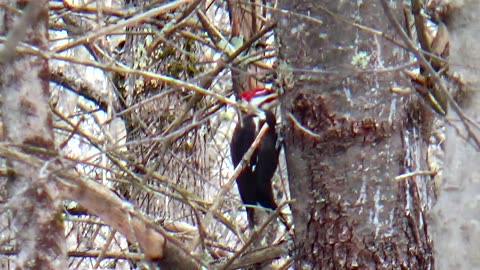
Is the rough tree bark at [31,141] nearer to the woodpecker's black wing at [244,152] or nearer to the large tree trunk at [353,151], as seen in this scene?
the large tree trunk at [353,151]

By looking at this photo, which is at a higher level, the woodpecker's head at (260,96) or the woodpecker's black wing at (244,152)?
the woodpecker's head at (260,96)

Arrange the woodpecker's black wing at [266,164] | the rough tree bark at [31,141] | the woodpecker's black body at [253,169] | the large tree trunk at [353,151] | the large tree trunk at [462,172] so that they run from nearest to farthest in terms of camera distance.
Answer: the large tree trunk at [462,172], the rough tree bark at [31,141], the large tree trunk at [353,151], the woodpecker's black wing at [266,164], the woodpecker's black body at [253,169]

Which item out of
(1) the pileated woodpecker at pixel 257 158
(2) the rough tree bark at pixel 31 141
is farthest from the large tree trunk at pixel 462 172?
(1) the pileated woodpecker at pixel 257 158

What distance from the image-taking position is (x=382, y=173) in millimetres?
2980

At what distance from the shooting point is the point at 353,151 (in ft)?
9.77

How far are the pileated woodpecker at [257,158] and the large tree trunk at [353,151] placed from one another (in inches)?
36.2

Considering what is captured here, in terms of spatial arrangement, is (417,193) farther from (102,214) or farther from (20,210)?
(20,210)

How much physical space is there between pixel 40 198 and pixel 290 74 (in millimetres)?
915

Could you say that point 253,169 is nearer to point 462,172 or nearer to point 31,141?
point 31,141

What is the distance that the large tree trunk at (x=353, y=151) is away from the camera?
295 centimetres

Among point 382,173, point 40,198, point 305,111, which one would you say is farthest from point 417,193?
point 40,198

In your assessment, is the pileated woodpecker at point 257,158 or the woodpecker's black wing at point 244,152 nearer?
the pileated woodpecker at point 257,158

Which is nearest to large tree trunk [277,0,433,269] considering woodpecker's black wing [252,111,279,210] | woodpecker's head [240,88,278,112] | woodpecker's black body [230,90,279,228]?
woodpecker's black wing [252,111,279,210]

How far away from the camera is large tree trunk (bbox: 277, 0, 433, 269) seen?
2.95 meters
